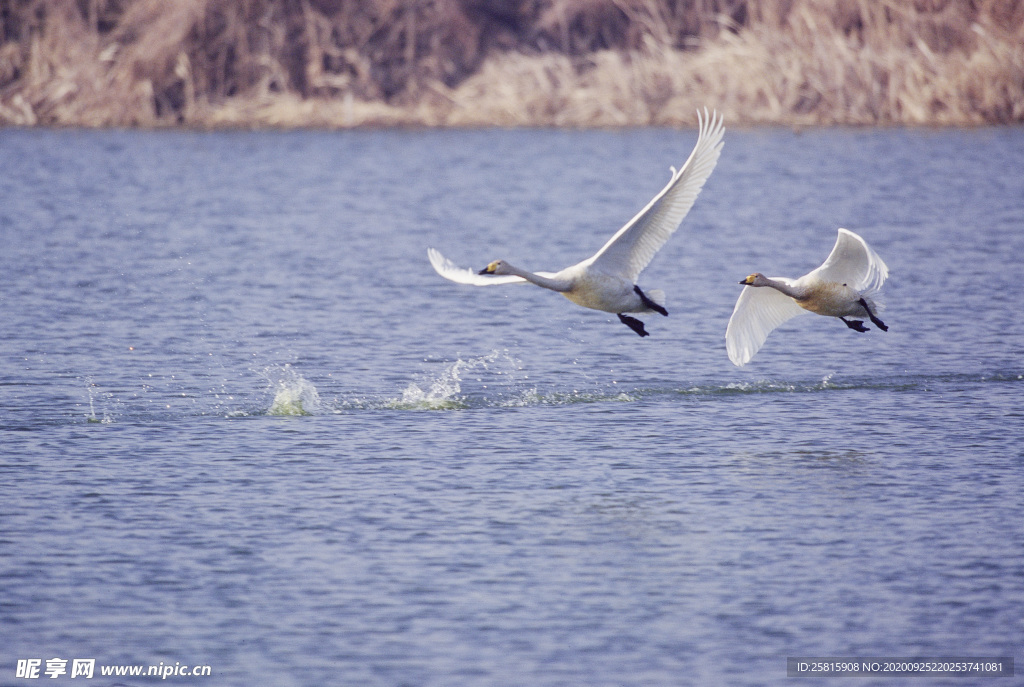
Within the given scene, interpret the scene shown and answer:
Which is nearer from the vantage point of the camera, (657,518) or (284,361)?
(657,518)

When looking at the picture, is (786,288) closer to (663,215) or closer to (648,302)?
(648,302)

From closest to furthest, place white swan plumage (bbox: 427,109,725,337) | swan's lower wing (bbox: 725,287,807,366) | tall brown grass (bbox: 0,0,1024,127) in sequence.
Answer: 1. white swan plumage (bbox: 427,109,725,337)
2. swan's lower wing (bbox: 725,287,807,366)
3. tall brown grass (bbox: 0,0,1024,127)

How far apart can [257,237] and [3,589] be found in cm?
1912

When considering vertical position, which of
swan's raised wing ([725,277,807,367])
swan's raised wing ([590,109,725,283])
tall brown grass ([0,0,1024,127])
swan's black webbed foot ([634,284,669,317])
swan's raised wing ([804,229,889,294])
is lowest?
tall brown grass ([0,0,1024,127])

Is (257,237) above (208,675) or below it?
below

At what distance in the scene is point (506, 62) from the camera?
150 feet

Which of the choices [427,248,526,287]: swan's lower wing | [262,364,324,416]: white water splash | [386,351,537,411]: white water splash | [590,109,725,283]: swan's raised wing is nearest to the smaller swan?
[590,109,725,283]: swan's raised wing

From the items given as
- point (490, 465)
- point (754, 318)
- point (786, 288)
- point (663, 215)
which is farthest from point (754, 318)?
point (490, 465)

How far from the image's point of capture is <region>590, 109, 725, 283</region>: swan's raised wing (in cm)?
1249

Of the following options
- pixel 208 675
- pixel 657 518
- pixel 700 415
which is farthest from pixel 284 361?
pixel 208 675

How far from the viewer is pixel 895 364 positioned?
17.4m

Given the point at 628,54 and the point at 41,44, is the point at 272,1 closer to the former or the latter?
the point at 41,44

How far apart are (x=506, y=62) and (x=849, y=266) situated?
3318 centimetres

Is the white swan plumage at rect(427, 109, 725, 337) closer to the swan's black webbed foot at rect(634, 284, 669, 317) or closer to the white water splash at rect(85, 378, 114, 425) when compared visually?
the swan's black webbed foot at rect(634, 284, 669, 317)
